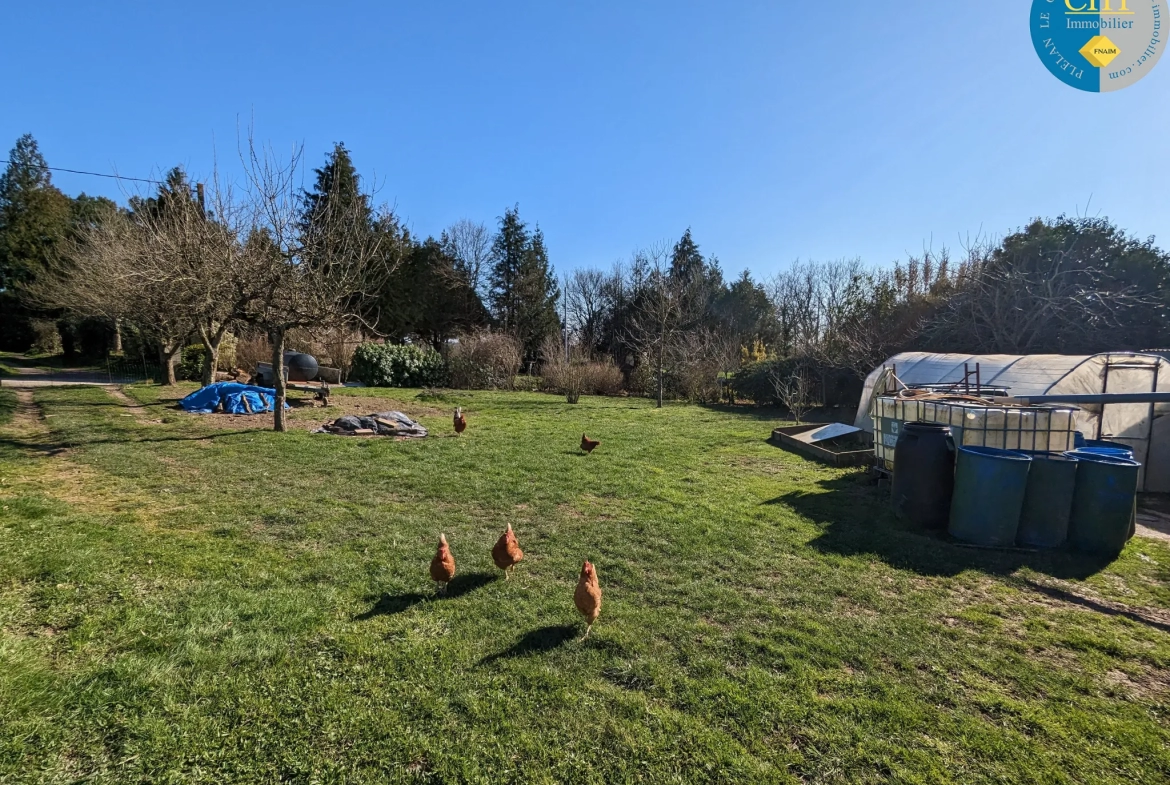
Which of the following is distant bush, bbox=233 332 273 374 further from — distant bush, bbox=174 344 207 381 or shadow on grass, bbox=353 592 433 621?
shadow on grass, bbox=353 592 433 621

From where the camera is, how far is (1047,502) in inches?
188

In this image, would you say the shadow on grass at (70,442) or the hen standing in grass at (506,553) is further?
the shadow on grass at (70,442)

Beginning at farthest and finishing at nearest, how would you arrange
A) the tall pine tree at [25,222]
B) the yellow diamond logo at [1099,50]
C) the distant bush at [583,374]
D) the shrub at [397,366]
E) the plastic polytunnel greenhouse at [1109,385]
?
the tall pine tree at [25,222] → the distant bush at [583,374] → the shrub at [397,366] → the yellow diamond logo at [1099,50] → the plastic polytunnel greenhouse at [1109,385]

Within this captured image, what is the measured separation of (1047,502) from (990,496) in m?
0.47

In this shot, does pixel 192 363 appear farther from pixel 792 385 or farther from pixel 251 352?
pixel 792 385

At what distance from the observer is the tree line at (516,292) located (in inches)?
382

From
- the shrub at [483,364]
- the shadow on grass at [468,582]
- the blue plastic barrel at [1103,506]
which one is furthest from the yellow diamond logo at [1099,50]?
the shrub at [483,364]

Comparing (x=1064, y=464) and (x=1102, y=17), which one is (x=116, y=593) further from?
(x=1102, y=17)

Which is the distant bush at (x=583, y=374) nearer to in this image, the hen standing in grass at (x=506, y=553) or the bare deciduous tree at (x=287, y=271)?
the bare deciduous tree at (x=287, y=271)

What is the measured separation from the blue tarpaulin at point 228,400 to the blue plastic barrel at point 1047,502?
42.4 feet

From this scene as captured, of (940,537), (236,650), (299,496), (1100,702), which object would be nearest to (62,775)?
(236,650)

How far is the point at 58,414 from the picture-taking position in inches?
422

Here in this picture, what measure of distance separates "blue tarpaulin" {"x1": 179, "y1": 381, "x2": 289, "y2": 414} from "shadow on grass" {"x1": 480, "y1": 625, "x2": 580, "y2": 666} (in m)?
10.7

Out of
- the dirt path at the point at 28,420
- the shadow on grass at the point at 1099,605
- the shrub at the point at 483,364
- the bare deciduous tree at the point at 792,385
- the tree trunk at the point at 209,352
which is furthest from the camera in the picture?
the shrub at the point at 483,364
